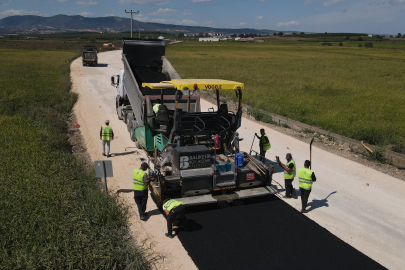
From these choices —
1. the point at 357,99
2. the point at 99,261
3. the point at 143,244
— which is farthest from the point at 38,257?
the point at 357,99

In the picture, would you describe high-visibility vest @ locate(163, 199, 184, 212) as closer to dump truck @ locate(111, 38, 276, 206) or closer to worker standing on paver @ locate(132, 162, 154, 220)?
dump truck @ locate(111, 38, 276, 206)

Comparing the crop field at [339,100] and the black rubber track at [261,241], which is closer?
the black rubber track at [261,241]

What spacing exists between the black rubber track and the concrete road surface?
12.7 inches

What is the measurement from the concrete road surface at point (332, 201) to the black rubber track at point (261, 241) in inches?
12.7

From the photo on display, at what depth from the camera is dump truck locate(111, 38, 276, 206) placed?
814 centimetres

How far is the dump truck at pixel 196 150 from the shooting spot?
26.7ft

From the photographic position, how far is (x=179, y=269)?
20.3 ft

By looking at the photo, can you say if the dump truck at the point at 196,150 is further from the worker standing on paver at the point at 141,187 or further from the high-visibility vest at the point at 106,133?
the high-visibility vest at the point at 106,133

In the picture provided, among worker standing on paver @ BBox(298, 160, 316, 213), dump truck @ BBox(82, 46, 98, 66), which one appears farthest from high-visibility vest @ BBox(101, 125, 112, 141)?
dump truck @ BBox(82, 46, 98, 66)

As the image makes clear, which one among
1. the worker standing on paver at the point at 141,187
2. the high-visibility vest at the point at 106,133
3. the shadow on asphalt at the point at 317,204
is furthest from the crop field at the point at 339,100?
Answer: the worker standing on paver at the point at 141,187

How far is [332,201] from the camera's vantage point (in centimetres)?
903

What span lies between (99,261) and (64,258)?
0.58 m

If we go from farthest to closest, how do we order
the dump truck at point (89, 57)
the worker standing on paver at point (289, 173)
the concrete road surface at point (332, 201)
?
1. the dump truck at point (89, 57)
2. the worker standing on paver at point (289, 173)
3. the concrete road surface at point (332, 201)

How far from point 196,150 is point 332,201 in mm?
4093
